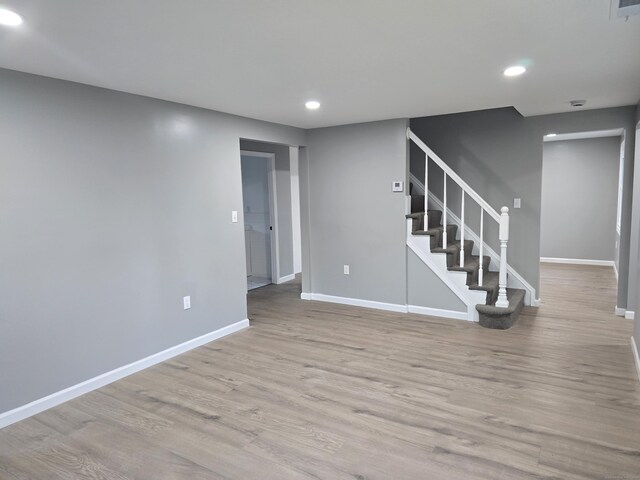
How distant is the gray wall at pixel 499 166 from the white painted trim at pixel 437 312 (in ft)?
3.61

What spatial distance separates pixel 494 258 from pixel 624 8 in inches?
144

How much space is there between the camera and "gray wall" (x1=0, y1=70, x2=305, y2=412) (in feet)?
8.43

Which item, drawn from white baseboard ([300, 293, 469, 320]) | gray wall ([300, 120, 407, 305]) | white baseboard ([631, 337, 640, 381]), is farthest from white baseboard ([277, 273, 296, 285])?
white baseboard ([631, 337, 640, 381])

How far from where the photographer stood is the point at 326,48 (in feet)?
7.42

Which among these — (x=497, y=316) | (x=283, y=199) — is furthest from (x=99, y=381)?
(x=283, y=199)

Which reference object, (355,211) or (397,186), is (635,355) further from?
(355,211)

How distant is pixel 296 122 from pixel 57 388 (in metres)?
3.32

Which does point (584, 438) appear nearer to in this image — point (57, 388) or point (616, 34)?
point (616, 34)

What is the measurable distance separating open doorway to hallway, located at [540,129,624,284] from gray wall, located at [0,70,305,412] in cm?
609

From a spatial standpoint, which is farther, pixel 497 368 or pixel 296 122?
pixel 296 122

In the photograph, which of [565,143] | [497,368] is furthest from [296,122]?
[565,143]

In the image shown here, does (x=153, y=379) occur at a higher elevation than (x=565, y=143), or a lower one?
lower

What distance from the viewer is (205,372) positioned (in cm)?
326

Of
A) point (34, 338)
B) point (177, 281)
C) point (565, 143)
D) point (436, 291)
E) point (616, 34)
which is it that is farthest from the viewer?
point (565, 143)
